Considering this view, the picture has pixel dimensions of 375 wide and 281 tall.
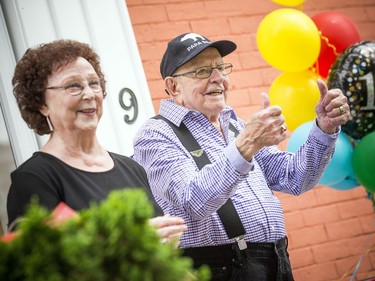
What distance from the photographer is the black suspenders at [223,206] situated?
1733mm

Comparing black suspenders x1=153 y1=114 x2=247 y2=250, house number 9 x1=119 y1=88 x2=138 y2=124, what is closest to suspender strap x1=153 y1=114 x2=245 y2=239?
black suspenders x1=153 y1=114 x2=247 y2=250

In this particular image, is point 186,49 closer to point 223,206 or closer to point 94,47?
point 223,206

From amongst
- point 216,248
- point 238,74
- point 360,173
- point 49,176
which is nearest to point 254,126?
point 216,248

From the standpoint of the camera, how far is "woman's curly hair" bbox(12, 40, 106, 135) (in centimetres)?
153

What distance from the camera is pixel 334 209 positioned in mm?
3377

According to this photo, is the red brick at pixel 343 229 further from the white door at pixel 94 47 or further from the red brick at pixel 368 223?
the white door at pixel 94 47

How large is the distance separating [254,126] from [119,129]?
0.98 metres

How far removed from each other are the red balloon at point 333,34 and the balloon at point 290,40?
0.44 ft

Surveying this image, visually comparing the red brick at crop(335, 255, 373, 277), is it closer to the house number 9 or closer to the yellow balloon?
the yellow balloon

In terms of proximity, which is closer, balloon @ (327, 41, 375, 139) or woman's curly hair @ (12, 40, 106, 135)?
woman's curly hair @ (12, 40, 106, 135)

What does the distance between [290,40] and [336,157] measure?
49 centimetres

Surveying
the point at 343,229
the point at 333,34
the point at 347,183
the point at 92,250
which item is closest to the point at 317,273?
the point at 343,229

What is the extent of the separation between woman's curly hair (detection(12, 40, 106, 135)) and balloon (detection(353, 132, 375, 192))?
130cm

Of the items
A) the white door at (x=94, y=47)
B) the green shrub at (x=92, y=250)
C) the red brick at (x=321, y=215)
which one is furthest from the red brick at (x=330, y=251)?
the green shrub at (x=92, y=250)
